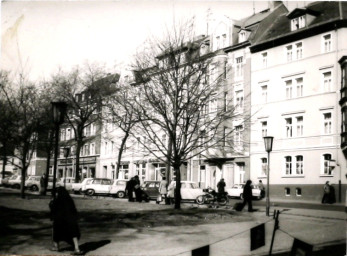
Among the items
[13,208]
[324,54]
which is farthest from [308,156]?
[13,208]

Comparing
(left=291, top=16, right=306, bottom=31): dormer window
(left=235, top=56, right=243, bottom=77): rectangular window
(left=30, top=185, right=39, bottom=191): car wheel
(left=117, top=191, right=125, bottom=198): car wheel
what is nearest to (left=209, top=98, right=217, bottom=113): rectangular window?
(left=235, top=56, right=243, bottom=77): rectangular window

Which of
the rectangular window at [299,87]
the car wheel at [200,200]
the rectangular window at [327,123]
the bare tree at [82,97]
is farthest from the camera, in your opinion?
the car wheel at [200,200]

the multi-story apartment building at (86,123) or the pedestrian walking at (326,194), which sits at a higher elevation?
the multi-story apartment building at (86,123)

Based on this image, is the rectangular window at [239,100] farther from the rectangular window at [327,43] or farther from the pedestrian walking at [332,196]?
the pedestrian walking at [332,196]

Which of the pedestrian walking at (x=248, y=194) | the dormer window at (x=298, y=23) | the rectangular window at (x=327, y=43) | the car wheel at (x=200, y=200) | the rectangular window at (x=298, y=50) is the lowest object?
the car wheel at (x=200, y=200)

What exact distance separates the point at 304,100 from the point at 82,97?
9.98m

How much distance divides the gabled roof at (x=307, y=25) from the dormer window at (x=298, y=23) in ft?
0.26

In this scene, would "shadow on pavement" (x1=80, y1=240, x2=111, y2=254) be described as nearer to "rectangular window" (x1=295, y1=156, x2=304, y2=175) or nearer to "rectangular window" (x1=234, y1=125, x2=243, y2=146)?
"rectangular window" (x1=295, y1=156, x2=304, y2=175)

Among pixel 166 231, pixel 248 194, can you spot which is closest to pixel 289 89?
pixel 166 231

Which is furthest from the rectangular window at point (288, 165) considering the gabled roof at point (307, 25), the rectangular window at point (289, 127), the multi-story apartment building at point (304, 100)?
the gabled roof at point (307, 25)

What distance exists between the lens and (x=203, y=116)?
11.5m

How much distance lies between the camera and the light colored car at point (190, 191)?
714 inches

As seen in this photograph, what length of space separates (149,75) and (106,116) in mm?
2048

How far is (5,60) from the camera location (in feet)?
29.1
